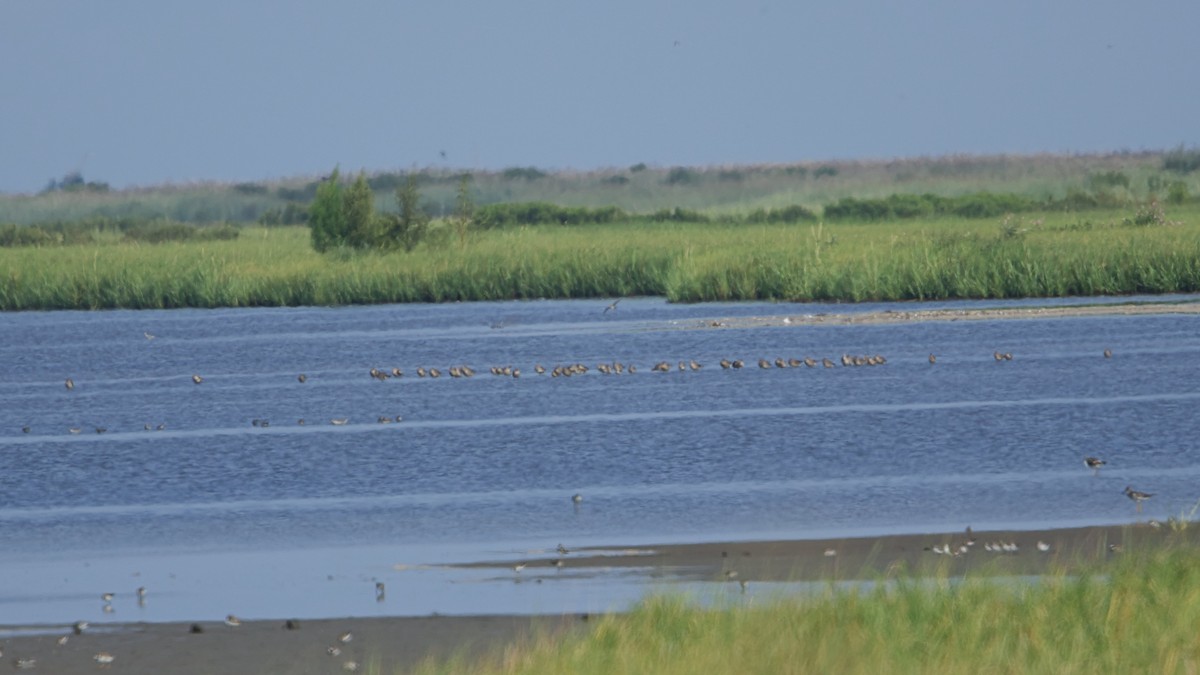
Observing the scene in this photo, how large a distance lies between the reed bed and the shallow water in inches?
252

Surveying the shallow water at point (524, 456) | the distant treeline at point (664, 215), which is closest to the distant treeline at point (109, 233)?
the distant treeline at point (664, 215)

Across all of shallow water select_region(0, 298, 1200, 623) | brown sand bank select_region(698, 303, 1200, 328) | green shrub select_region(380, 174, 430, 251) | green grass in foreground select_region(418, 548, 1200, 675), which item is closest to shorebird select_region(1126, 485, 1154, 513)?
shallow water select_region(0, 298, 1200, 623)

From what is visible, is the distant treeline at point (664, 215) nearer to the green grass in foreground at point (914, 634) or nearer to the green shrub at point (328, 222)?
the green shrub at point (328, 222)

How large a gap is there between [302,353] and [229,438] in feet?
47.9

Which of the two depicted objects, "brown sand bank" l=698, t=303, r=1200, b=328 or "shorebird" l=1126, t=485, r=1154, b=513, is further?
"brown sand bank" l=698, t=303, r=1200, b=328

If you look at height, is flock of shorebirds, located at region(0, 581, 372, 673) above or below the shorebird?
above

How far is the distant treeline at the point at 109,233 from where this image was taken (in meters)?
92.1

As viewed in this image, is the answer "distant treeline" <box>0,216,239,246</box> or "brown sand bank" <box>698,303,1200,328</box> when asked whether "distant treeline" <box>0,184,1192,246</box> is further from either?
"brown sand bank" <box>698,303,1200,328</box>

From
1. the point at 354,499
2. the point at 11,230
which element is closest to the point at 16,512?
the point at 354,499

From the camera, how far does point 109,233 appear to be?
102062 millimetres

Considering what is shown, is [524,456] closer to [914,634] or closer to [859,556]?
[859,556]

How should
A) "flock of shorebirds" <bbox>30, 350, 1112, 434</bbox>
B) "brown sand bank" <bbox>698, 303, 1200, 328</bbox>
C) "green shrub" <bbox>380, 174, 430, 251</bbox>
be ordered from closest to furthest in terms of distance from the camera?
"flock of shorebirds" <bbox>30, 350, 1112, 434</bbox>
"brown sand bank" <bbox>698, 303, 1200, 328</bbox>
"green shrub" <bbox>380, 174, 430, 251</bbox>

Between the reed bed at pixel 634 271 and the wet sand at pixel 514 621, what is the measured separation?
31618 millimetres

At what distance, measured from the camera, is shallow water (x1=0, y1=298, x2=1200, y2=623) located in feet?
44.4
